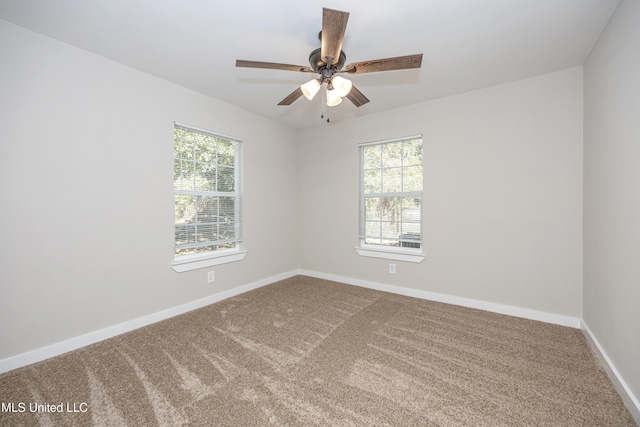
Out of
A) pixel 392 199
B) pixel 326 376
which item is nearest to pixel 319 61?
pixel 392 199

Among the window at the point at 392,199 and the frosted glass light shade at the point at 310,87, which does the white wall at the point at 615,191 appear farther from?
the frosted glass light shade at the point at 310,87

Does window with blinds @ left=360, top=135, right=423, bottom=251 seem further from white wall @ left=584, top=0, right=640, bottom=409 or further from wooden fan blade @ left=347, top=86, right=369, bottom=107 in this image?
white wall @ left=584, top=0, right=640, bottom=409

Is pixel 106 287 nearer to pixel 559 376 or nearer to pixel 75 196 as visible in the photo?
pixel 75 196

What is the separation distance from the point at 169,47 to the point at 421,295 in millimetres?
3744

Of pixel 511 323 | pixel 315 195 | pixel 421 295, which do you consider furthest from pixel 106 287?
pixel 511 323

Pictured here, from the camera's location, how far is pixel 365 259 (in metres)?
3.87

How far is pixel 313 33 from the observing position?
6.70 feet

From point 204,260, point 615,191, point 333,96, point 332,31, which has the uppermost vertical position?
point 332,31

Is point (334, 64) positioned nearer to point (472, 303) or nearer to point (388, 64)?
point (388, 64)

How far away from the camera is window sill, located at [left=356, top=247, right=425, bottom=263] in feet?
11.2

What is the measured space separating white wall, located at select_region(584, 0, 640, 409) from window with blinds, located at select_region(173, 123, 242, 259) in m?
3.62

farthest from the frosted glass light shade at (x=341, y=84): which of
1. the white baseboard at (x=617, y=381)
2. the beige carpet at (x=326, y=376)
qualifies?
the white baseboard at (x=617, y=381)

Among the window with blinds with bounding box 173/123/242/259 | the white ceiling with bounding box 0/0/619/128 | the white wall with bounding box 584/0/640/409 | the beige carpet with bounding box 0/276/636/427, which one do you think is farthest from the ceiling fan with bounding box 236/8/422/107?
the beige carpet with bounding box 0/276/636/427

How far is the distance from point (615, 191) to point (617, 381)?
1243 millimetres
